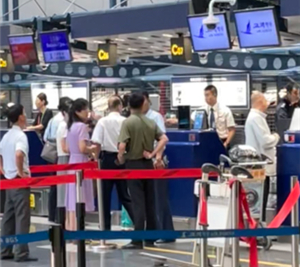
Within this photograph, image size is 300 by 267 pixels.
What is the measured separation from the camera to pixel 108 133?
10.4m

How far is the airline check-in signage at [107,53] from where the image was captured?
16.6 metres

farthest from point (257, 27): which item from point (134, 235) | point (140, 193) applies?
point (134, 235)

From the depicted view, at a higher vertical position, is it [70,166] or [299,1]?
[299,1]

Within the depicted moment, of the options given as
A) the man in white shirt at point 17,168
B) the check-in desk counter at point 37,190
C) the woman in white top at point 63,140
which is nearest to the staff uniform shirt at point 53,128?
the woman in white top at point 63,140

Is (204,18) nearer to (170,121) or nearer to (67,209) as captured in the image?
(170,121)

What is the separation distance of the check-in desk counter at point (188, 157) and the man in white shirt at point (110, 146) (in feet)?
3.68

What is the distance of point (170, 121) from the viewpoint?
1636 cm

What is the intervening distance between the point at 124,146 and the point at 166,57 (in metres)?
13.8

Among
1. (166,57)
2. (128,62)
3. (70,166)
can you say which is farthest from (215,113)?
(128,62)

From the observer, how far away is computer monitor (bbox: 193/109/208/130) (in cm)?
1270

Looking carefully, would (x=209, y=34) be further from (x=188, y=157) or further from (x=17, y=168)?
(x=17, y=168)

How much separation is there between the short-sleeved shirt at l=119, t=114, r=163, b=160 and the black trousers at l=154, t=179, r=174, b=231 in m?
0.85

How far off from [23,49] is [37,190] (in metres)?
5.31

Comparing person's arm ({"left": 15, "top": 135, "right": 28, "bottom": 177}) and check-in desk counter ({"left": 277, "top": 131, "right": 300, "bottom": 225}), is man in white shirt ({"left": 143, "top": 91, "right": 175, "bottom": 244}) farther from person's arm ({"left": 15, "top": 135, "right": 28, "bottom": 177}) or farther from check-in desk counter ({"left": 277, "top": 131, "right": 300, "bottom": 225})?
person's arm ({"left": 15, "top": 135, "right": 28, "bottom": 177})
